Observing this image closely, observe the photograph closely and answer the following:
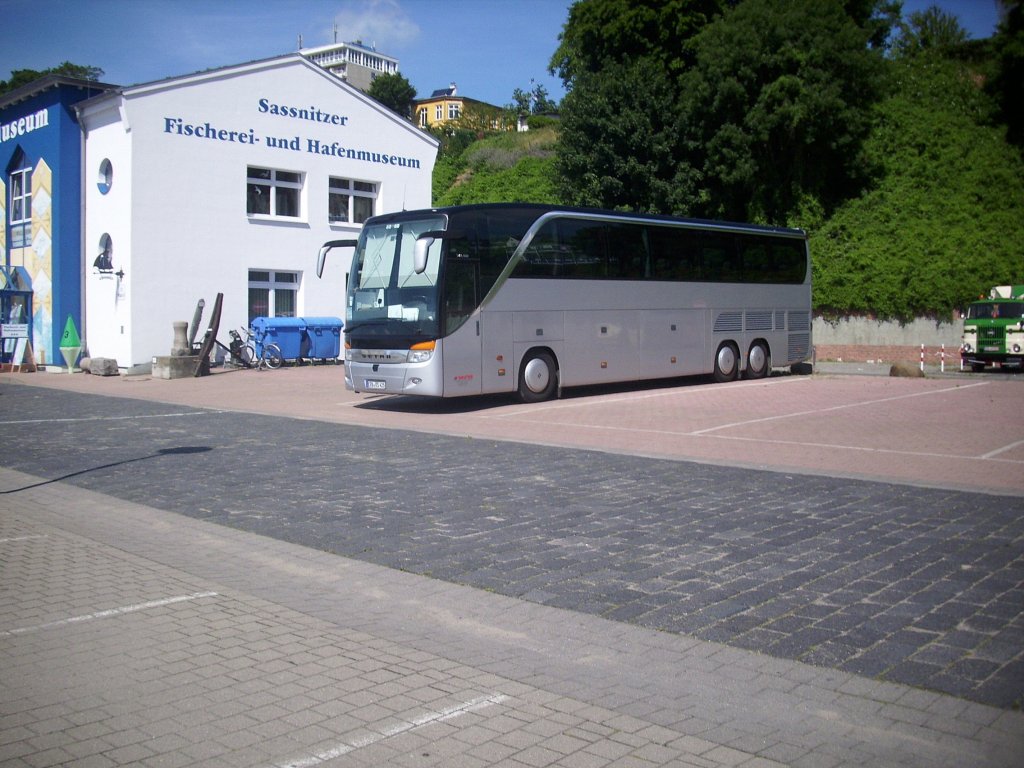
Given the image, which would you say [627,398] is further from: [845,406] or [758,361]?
[758,361]

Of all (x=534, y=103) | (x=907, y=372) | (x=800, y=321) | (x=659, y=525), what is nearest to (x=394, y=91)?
(x=534, y=103)

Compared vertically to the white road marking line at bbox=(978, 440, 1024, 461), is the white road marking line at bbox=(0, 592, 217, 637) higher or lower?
lower

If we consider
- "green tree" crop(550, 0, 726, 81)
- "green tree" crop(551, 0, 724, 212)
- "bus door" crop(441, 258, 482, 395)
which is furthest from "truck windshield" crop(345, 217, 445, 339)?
"green tree" crop(550, 0, 726, 81)

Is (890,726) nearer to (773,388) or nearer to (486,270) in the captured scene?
(486,270)

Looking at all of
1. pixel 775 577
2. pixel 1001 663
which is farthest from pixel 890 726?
pixel 775 577

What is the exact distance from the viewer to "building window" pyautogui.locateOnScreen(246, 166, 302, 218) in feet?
101

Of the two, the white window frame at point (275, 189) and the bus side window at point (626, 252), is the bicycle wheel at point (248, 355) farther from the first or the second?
the bus side window at point (626, 252)

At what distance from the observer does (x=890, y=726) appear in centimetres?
420

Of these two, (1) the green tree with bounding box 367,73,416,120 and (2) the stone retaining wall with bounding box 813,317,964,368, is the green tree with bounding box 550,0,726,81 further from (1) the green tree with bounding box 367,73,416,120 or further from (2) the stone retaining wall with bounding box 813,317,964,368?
(1) the green tree with bounding box 367,73,416,120

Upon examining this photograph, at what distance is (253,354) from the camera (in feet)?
96.4

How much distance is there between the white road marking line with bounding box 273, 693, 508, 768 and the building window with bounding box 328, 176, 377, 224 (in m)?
30.0

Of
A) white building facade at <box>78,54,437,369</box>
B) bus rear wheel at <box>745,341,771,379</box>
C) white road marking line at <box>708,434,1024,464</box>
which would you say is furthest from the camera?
white building facade at <box>78,54,437,369</box>

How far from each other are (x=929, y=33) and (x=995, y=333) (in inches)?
883

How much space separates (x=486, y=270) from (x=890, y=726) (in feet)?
47.6
